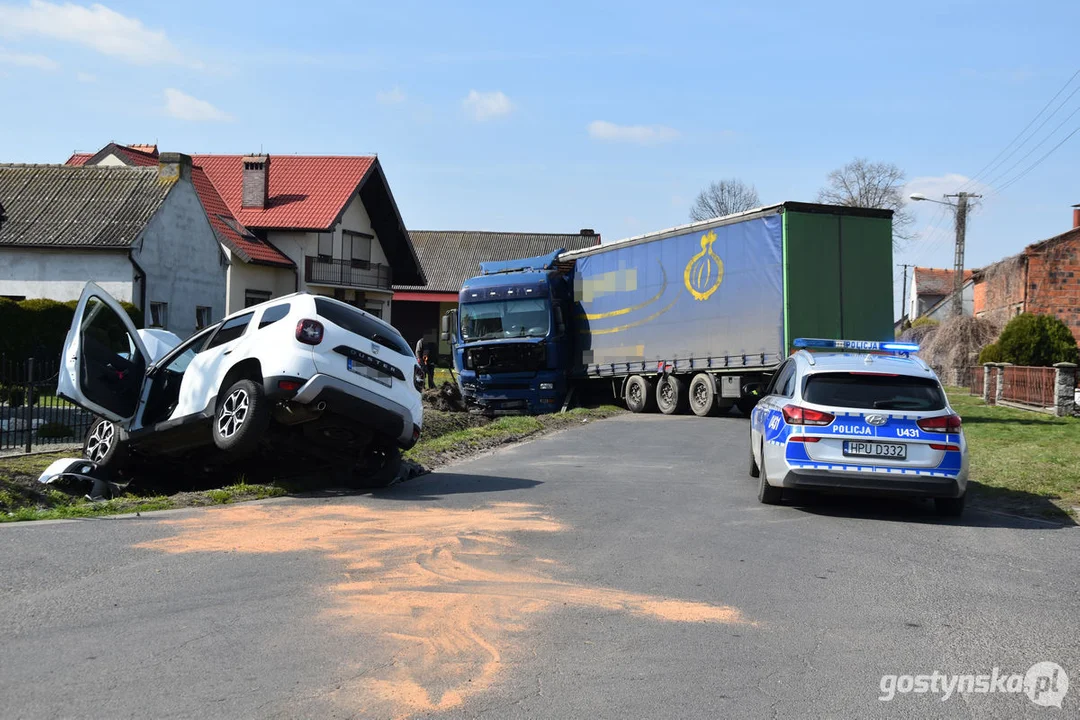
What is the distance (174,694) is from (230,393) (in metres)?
6.39

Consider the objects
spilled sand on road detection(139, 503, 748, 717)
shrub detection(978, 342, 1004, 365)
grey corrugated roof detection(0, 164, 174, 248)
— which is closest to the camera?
spilled sand on road detection(139, 503, 748, 717)

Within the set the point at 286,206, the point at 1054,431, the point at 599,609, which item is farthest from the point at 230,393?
the point at 286,206

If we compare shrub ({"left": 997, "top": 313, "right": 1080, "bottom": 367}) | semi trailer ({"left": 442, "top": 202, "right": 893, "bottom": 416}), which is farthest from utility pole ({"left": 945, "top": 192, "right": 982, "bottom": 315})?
semi trailer ({"left": 442, "top": 202, "right": 893, "bottom": 416})

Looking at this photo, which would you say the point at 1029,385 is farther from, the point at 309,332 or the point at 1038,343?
the point at 309,332

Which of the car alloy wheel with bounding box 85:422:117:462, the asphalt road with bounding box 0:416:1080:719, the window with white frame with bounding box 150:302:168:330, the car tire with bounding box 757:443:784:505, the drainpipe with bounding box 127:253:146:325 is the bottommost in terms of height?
the asphalt road with bounding box 0:416:1080:719

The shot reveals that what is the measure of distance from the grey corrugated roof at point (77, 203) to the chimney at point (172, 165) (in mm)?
237

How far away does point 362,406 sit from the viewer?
11.1m

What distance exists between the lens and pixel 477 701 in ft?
16.3

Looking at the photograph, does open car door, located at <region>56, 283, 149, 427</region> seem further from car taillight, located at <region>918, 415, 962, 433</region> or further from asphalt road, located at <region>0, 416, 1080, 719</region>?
car taillight, located at <region>918, 415, 962, 433</region>

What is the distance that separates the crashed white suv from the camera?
10.9 m

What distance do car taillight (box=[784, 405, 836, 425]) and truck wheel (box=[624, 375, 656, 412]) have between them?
54.6ft

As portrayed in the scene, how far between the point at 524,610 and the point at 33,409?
1238cm

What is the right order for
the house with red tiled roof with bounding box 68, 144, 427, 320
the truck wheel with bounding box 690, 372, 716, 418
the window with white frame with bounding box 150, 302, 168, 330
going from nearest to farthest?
the truck wheel with bounding box 690, 372, 716, 418
the window with white frame with bounding box 150, 302, 168, 330
the house with red tiled roof with bounding box 68, 144, 427, 320

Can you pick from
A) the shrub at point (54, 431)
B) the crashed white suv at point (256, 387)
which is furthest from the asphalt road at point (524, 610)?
the shrub at point (54, 431)
